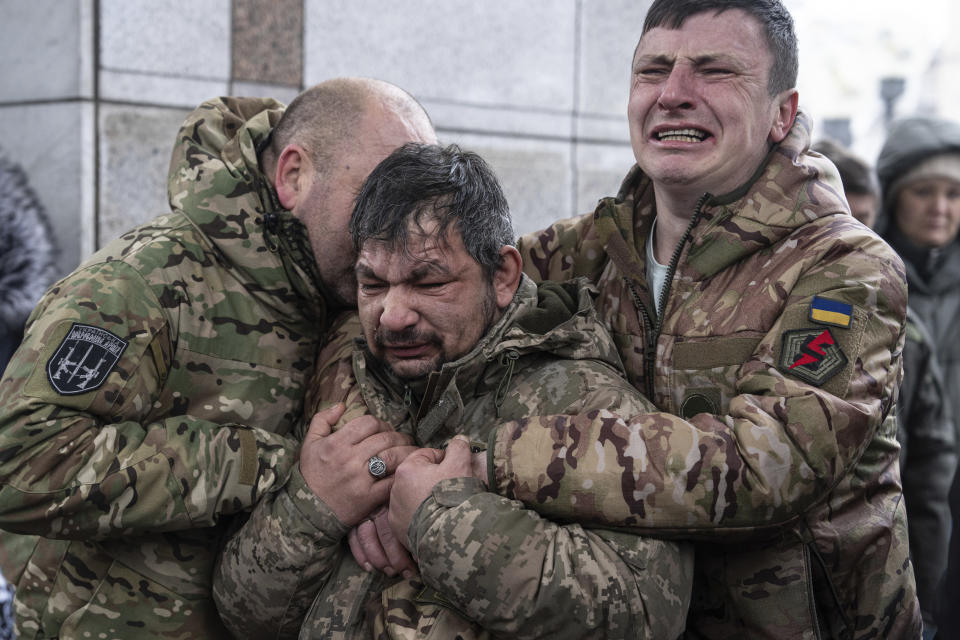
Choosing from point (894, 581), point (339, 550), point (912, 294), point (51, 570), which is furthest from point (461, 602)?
point (912, 294)

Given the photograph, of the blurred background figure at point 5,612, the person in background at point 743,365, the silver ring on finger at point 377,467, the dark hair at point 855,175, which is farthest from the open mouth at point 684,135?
the blurred background figure at point 5,612

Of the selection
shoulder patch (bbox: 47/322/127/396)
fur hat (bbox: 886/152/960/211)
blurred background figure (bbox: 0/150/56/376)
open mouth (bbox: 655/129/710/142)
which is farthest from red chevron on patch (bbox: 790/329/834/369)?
blurred background figure (bbox: 0/150/56/376)

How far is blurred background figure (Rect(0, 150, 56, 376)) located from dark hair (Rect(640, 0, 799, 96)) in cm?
303

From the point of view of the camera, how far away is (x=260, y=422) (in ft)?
9.20

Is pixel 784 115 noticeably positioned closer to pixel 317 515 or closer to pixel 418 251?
pixel 418 251

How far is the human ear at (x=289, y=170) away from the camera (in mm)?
2982

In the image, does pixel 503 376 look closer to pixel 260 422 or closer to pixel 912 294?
pixel 260 422

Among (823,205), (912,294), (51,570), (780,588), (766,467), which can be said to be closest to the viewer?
(766,467)

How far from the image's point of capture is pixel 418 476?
232cm

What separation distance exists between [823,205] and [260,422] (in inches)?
64.3

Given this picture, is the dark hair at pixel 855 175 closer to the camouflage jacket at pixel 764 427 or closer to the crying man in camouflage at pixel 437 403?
the camouflage jacket at pixel 764 427

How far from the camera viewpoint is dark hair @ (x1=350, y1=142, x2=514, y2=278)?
2451mm

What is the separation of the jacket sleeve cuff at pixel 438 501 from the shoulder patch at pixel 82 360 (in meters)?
0.88

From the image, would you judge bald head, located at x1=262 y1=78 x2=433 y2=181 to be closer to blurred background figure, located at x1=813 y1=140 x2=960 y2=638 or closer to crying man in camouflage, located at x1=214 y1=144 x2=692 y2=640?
crying man in camouflage, located at x1=214 y1=144 x2=692 y2=640
